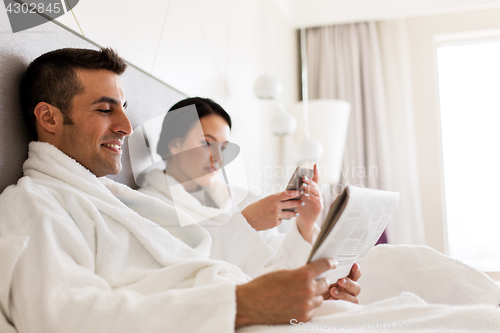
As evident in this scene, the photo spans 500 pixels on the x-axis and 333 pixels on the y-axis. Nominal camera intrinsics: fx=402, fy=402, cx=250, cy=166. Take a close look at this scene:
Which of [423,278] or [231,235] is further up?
[231,235]

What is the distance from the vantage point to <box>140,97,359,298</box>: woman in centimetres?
129

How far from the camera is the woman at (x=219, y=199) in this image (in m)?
1.29

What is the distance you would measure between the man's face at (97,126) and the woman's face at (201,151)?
0.51 meters

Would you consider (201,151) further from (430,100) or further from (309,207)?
(430,100)

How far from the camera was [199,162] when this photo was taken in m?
1.57

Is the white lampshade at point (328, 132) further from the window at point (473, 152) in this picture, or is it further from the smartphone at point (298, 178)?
the smartphone at point (298, 178)

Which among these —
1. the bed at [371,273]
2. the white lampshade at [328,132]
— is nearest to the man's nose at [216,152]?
the bed at [371,273]

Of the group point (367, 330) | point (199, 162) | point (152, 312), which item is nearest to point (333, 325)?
point (367, 330)

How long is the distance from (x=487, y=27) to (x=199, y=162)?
301cm

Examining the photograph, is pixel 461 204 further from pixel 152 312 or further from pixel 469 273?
pixel 152 312

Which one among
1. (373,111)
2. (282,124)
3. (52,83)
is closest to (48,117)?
(52,83)

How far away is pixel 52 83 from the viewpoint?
93cm

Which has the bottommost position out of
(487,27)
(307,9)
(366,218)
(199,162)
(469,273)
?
(469,273)

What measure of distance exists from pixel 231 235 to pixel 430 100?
2813mm
